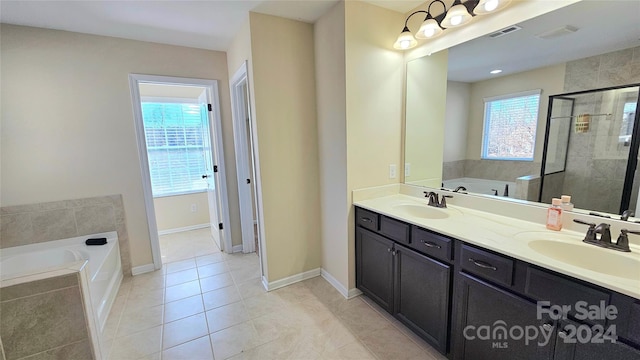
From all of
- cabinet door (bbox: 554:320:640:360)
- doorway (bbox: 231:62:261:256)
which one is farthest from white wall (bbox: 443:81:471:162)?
doorway (bbox: 231:62:261:256)

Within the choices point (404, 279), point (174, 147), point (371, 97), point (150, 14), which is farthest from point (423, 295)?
point (174, 147)

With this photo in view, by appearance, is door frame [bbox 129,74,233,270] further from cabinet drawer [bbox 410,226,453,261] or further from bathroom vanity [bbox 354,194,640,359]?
cabinet drawer [bbox 410,226,453,261]

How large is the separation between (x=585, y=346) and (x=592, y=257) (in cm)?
44

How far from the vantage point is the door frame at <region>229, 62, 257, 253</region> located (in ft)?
9.95

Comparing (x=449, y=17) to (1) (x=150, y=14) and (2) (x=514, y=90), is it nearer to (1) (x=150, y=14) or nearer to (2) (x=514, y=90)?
(2) (x=514, y=90)

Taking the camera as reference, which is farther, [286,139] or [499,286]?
[286,139]

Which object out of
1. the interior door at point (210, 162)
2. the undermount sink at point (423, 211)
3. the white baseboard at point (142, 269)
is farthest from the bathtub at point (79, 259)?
the undermount sink at point (423, 211)

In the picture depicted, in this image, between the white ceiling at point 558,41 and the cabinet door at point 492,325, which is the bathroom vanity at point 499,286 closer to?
the cabinet door at point 492,325

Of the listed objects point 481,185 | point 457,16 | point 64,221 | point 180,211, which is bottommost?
point 180,211

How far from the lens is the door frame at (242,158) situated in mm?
3031

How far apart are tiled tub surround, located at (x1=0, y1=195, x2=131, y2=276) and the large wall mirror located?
10.6 feet

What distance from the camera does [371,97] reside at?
87.7 inches

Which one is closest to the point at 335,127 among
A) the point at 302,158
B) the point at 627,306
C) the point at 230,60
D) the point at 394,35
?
the point at 302,158

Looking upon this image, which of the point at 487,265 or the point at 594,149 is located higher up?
the point at 594,149
